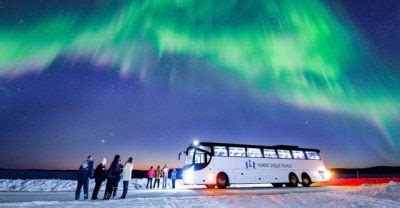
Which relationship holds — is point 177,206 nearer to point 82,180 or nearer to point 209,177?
point 82,180

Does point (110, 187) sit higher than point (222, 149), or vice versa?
point (222, 149)

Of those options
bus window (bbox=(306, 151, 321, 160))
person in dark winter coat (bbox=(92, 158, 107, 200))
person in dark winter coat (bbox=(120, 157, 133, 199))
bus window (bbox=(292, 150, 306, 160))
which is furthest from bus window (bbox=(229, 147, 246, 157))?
person in dark winter coat (bbox=(92, 158, 107, 200))

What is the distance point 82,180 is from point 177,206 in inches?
223

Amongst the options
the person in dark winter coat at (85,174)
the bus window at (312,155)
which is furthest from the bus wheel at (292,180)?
the person in dark winter coat at (85,174)

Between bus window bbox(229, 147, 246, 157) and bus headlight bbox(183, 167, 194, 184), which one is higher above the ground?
bus window bbox(229, 147, 246, 157)

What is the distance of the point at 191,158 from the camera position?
20.6 meters

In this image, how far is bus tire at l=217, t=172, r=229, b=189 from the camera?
66.6 feet

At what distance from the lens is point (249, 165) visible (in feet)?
71.5

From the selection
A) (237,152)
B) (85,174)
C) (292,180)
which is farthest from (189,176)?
(292,180)

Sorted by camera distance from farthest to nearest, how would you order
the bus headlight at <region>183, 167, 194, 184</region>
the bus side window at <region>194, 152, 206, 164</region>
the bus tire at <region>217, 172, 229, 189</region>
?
the bus tire at <region>217, 172, 229, 189</region> < the bus side window at <region>194, 152, 206, 164</region> < the bus headlight at <region>183, 167, 194, 184</region>

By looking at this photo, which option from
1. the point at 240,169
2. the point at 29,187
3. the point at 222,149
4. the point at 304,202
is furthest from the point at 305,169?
the point at 29,187

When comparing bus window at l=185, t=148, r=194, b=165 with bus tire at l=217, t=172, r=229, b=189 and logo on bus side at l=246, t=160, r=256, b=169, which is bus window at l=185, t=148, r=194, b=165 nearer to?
bus tire at l=217, t=172, r=229, b=189

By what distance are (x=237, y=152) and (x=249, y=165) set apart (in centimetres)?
150

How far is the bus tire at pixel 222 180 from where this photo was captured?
799 inches
